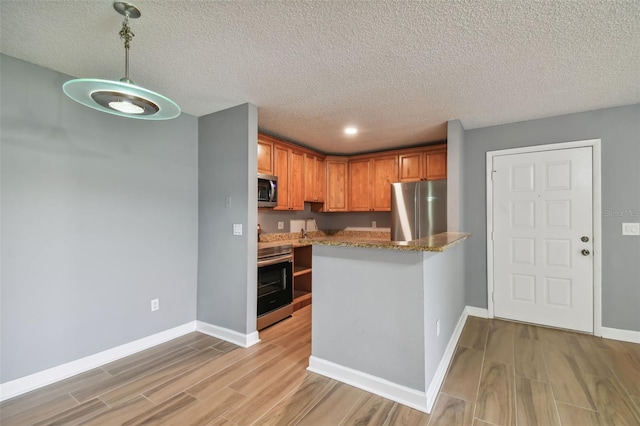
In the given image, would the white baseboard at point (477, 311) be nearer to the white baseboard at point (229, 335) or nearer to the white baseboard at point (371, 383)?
the white baseboard at point (371, 383)

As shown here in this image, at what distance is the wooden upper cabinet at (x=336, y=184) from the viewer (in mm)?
4898

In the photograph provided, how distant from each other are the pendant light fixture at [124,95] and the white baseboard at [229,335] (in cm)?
211

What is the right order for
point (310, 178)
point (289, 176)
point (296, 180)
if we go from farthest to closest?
point (310, 178), point (296, 180), point (289, 176)

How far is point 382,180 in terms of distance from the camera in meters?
4.62

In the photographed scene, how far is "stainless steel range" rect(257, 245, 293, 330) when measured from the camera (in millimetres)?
3133

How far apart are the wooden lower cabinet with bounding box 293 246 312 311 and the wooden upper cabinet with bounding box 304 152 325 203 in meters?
0.85

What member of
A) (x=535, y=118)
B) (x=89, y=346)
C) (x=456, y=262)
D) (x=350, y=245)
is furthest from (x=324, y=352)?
(x=535, y=118)

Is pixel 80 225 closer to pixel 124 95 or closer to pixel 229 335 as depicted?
pixel 124 95

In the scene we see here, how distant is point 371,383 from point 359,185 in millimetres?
3292

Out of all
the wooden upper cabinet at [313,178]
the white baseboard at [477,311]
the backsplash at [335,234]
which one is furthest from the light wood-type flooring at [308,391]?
the wooden upper cabinet at [313,178]

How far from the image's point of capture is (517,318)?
3.37 m

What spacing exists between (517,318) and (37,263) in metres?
4.67

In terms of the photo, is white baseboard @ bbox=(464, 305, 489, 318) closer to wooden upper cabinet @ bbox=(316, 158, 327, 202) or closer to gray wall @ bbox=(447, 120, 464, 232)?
gray wall @ bbox=(447, 120, 464, 232)

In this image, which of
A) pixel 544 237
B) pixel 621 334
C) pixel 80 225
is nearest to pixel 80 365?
pixel 80 225
